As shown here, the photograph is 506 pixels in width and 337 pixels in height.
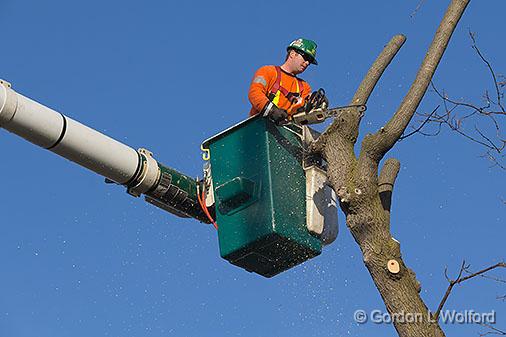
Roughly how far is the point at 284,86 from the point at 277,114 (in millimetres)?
753

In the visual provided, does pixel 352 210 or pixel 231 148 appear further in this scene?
pixel 231 148

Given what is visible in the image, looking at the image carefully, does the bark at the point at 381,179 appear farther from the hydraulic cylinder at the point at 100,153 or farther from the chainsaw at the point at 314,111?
the hydraulic cylinder at the point at 100,153

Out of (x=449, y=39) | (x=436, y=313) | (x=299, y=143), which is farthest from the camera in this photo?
(x=299, y=143)

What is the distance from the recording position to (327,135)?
7113 mm

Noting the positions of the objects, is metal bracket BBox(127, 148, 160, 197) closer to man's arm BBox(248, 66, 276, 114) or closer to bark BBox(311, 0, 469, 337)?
man's arm BBox(248, 66, 276, 114)

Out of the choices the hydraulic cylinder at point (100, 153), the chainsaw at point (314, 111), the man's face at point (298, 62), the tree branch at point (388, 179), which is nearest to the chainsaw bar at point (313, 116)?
the chainsaw at point (314, 111)

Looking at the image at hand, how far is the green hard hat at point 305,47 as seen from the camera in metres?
9.03

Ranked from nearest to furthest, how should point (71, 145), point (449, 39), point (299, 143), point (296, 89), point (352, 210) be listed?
point (352, 210) → point (449, 39) → point (71, 145) → point (299, 143) → point (296, 89)

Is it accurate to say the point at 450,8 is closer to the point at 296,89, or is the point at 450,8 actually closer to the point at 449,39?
the point at 449,39

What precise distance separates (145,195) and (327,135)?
1.93 meters

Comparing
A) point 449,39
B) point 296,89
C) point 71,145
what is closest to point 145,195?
point 71,145

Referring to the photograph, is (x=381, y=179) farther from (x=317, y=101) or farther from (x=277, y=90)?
(x=277, y=90)

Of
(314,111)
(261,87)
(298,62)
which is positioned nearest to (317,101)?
(314,111)

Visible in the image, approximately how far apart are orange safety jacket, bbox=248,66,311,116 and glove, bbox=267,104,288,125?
0.15 m
